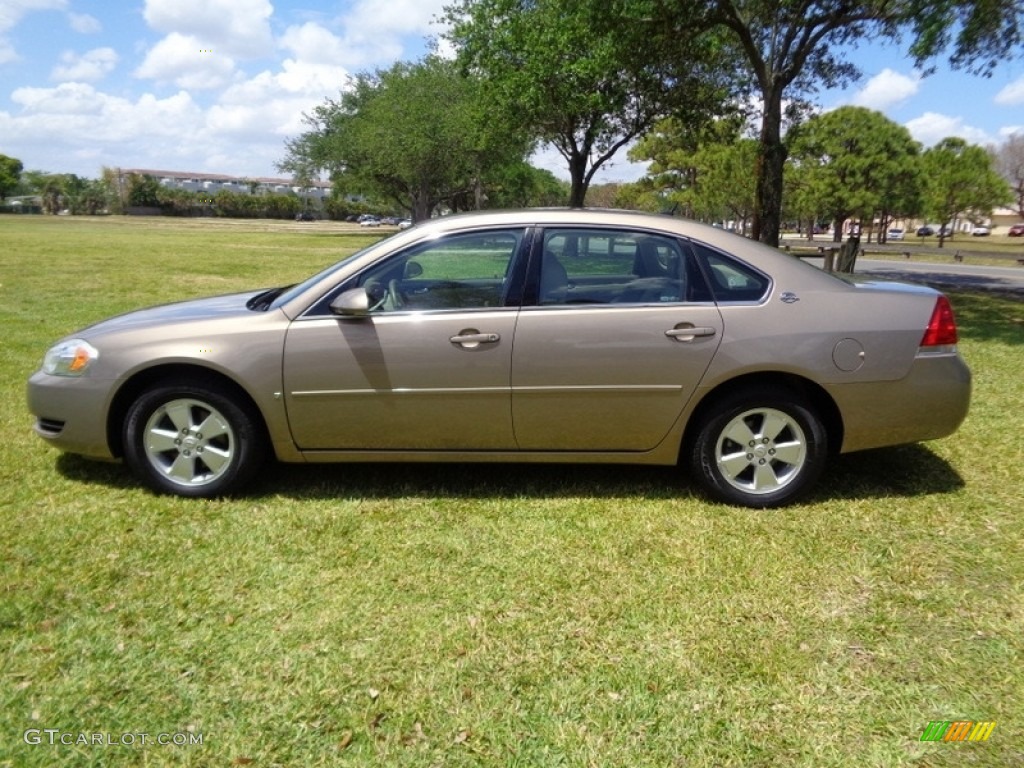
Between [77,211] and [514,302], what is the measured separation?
11624 centimetres

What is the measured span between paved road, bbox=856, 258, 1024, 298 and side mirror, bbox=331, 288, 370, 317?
579 inches

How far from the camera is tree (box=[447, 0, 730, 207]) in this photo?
18.9 meters

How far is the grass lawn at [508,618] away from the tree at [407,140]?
109ft

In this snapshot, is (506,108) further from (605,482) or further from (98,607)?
(98,607)

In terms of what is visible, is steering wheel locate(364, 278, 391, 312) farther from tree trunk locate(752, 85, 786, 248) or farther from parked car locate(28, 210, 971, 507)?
tree trunk locate(752, 85, 786, 248)

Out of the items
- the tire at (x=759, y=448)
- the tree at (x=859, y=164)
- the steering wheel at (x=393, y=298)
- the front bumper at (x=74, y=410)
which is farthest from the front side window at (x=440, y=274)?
the tree at (x=859, y=164)

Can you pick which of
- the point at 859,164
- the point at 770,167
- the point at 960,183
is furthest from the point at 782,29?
the point at 960,183

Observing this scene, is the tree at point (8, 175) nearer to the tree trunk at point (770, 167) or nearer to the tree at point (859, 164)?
the tree at point (859, 164)

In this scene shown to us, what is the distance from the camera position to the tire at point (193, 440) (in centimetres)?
384

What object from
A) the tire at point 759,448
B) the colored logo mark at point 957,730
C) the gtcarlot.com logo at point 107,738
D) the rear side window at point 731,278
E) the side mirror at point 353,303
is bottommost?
the colored logo mark at point 957,730

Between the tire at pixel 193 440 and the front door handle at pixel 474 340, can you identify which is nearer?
the front door handle at pixel 474 340

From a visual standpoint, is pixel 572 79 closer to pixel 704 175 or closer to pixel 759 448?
pixel 759 448

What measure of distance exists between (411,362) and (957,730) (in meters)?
2.72

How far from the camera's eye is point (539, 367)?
3.72 m
